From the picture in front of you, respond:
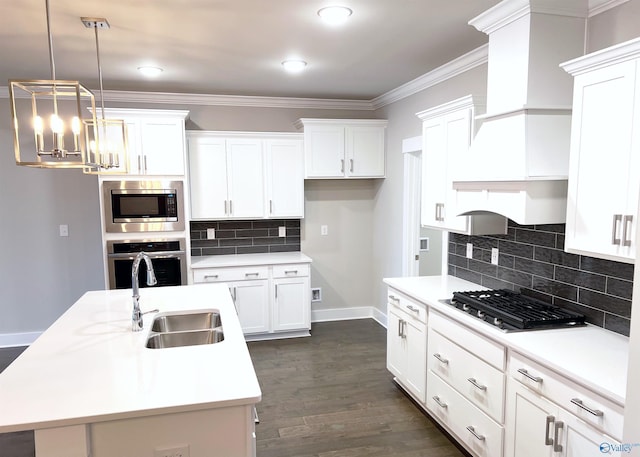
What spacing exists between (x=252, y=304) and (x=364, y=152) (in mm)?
2098

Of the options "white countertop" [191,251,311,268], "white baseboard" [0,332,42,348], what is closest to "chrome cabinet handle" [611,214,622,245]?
"white countertop" [191,251,311,268]

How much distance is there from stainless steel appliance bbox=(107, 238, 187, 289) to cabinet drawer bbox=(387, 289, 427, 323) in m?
2.13

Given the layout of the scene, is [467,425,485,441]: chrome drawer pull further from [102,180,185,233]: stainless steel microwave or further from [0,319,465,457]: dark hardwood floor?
[102,180,185,233]: stainless steel microwave

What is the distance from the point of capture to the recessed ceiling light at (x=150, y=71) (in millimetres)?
3621

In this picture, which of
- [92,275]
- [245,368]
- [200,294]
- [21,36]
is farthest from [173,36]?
[92,275]

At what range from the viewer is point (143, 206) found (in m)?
4.15

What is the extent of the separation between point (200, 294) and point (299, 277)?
5.50 ft

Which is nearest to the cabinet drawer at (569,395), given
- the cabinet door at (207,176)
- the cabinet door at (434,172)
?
the cabinet door at (434,172)

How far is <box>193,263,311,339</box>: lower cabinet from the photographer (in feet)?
14.6

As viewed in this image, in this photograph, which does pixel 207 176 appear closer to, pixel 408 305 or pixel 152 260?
pixel 152 260

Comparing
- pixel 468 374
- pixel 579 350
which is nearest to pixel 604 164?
pixel 579 350

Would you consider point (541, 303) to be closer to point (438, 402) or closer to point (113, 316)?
point (438, 402)

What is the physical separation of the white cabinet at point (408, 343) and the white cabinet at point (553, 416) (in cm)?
89

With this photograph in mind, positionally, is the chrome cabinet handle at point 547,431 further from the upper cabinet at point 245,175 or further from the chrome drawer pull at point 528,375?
the upper cabinet at point 245,175
